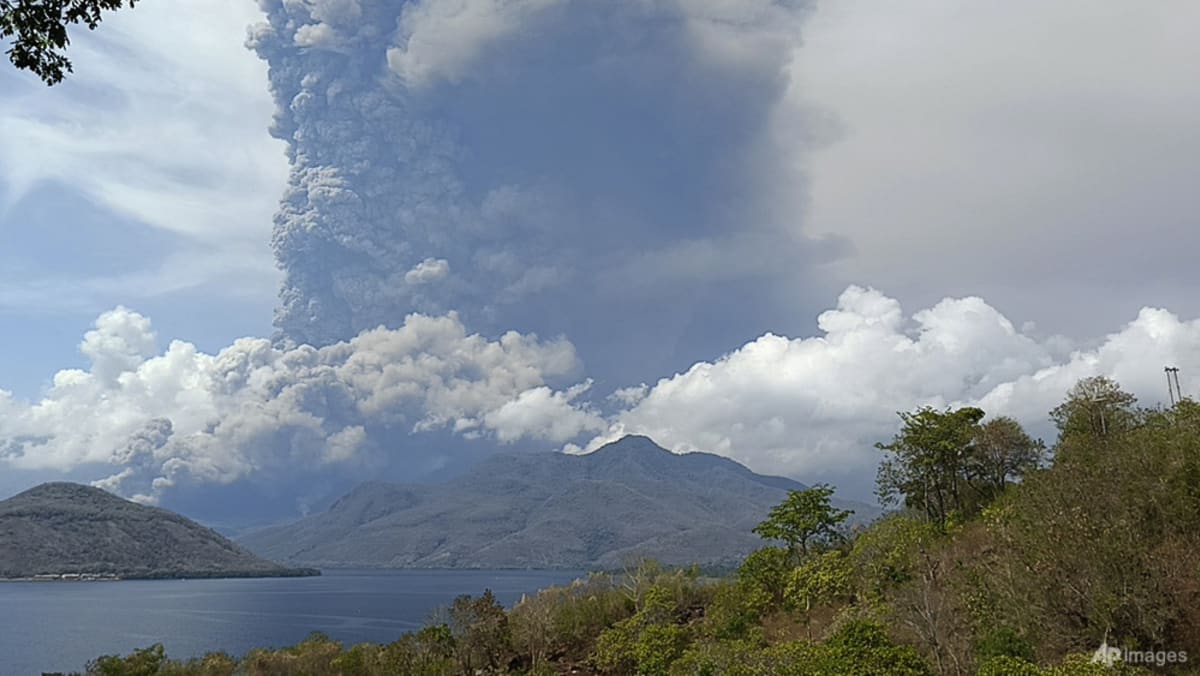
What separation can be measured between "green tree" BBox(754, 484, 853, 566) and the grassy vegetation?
0.54 feet

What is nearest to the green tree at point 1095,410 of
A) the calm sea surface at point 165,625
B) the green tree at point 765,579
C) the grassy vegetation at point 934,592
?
the grassy vegetation at point 934,592

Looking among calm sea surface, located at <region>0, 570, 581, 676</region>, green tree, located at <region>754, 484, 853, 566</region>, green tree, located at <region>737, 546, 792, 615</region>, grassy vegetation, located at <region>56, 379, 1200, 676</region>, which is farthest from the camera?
calm sea surface, located at <region>0, 570, 581, 676</region>

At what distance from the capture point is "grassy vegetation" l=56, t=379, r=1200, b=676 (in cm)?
2481

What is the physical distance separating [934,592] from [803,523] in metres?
24.2

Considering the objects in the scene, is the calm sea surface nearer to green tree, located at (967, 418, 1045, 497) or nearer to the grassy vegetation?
the grassy vegetation

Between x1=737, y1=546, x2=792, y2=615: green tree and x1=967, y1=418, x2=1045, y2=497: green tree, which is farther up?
x1=967, y1=418, x2=1045, y2=497: green tree

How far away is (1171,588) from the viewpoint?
24562 millimetres

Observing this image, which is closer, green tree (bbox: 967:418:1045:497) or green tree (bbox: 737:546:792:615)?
green tree (bbox: 737:546:792:615)

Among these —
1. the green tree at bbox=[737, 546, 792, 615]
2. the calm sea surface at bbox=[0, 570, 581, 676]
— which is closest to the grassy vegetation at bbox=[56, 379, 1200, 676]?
the green tree at bbox=[737, 546, 792, 615]

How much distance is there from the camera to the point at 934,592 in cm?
3500

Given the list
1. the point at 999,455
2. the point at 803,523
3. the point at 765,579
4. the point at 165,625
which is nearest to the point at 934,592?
the point at 765,579

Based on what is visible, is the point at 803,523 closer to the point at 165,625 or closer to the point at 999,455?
the point at 999,455

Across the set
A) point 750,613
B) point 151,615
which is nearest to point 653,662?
point 750,613

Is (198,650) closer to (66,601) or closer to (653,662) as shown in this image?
(653,662)
